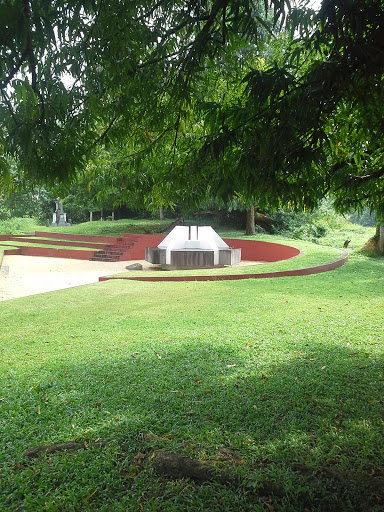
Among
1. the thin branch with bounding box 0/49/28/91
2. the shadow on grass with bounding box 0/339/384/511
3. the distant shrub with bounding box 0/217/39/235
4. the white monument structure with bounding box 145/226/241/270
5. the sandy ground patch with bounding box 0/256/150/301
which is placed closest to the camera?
the thin branch with bounding box 0/49/28/91

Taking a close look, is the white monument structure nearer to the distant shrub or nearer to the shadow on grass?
the shadow on grass

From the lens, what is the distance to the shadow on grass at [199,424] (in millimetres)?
2582

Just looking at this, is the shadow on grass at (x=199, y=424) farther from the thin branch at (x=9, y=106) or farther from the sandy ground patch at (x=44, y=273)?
the sandy ground patch at (x=44, y=273)

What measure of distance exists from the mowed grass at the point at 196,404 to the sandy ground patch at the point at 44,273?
4.70m

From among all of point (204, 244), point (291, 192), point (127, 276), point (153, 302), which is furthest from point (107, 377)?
point (204, 244)

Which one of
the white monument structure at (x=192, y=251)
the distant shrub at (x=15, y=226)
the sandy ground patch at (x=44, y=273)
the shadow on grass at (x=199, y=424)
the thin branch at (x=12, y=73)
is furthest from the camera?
the distant shrub at (x=15, y=226)

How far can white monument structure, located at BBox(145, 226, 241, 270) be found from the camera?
1608cm

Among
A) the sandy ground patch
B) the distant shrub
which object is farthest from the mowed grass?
the distant shrub

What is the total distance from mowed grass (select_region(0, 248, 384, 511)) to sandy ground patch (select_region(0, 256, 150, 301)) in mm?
4702

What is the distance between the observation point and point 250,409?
3607 mm

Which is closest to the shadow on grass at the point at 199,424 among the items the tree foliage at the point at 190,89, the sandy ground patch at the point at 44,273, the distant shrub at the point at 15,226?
the tree foliage at the point at 190,89

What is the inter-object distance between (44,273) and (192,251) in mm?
5565

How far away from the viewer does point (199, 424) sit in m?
3.37

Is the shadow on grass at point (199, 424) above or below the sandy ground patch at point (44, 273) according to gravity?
above
